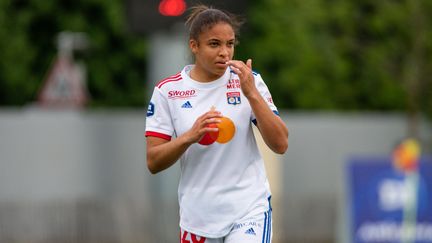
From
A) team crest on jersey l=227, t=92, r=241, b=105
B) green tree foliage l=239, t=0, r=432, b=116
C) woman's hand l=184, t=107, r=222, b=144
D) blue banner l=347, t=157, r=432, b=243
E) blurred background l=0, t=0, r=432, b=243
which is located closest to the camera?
woman's hand l=184, t=107, r=222, b=144

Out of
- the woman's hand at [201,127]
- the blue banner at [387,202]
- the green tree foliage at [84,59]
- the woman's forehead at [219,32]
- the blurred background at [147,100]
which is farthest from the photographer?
the green tree foliage at [84,59]

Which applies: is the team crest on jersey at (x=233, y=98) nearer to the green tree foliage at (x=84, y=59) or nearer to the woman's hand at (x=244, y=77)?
the woman's hand at (x=244, y=77)

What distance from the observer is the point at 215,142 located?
6641 mm

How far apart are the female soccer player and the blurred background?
325 cm

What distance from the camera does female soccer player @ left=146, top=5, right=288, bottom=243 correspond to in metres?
6.60

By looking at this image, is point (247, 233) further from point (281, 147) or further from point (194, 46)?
point (194, 46)

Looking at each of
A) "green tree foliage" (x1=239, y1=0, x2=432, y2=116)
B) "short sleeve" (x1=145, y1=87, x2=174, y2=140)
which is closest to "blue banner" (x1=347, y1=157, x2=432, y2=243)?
"short sleeve" (x1=145, y1=87, x2=174, y2=140)

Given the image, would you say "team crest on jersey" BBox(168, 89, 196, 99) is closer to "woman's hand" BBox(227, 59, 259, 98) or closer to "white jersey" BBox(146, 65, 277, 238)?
"white jersey" BBox(146, 65, 277, 238)

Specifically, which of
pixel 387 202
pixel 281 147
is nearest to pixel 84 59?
pixel 387 202

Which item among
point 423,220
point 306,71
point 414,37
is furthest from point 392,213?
point 306,71

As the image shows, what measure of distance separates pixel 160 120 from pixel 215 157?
0.36 metres

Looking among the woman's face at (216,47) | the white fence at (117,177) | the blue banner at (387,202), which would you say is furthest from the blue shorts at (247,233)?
the white fence at (117,177)

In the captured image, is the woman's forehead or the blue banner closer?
the woman's forehead

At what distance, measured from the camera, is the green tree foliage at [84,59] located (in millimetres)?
26391
